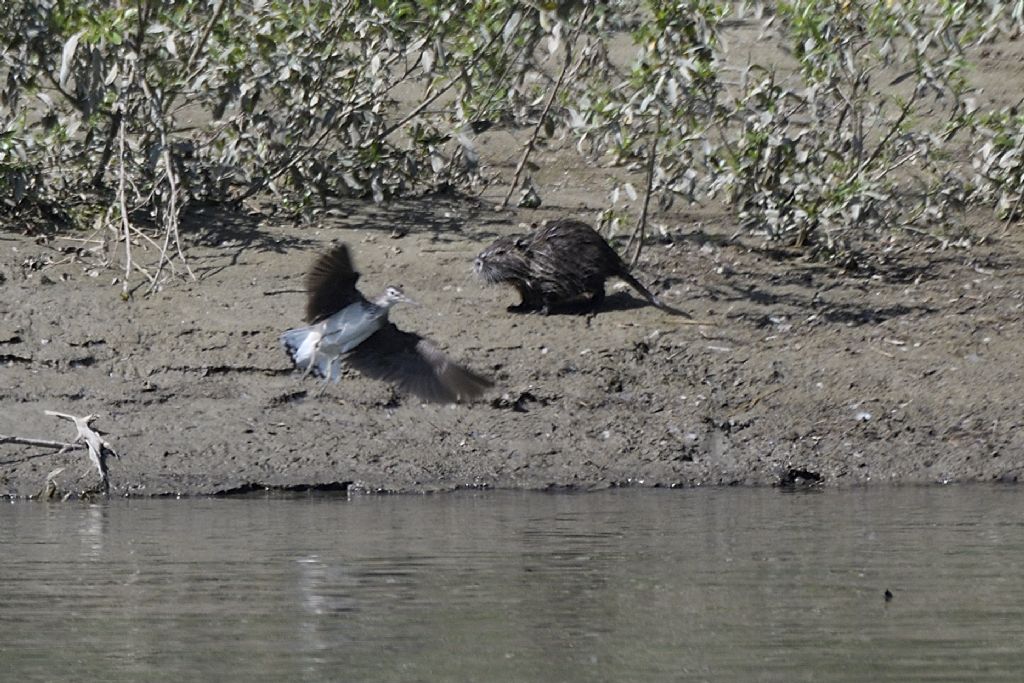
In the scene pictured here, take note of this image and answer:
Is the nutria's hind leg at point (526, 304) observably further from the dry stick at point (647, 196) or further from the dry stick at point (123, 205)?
the dry stick at point (123, 205)

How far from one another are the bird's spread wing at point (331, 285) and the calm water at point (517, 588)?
87 centimetres

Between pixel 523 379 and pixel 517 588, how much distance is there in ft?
Result: 10.7

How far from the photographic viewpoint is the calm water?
4.76 m

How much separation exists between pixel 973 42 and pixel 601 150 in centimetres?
231

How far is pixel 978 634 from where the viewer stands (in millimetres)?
5102

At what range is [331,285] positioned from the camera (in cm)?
782

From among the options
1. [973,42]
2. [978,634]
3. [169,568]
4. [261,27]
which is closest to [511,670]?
[978,634]

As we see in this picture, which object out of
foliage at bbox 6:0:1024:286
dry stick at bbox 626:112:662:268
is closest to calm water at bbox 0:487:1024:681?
dry stick at bbox 626:112:662:268

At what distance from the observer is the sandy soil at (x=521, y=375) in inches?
333

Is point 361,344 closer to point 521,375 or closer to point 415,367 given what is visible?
point 415,367

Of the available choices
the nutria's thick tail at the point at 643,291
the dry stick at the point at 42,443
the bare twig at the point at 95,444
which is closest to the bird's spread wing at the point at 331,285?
the bare twig at the point at 95,444

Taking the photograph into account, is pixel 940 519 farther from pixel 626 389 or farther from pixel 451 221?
pixel 451 221

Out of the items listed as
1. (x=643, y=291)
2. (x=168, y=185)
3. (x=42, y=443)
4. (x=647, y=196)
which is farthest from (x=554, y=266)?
(x=42, y=443)

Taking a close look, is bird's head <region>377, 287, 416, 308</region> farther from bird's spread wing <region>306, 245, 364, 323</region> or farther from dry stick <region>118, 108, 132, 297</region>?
dry stick <region>118, 108, 132, 297</region>
